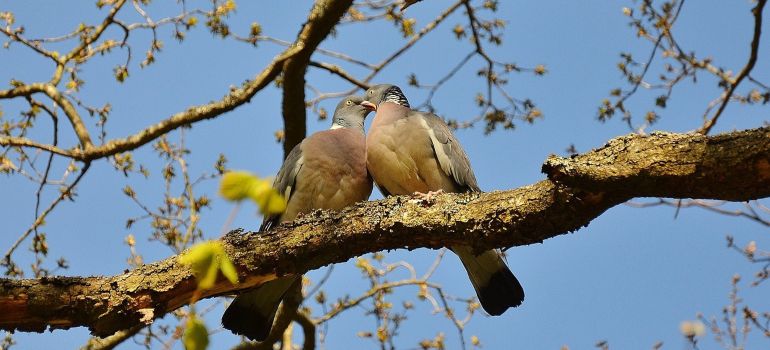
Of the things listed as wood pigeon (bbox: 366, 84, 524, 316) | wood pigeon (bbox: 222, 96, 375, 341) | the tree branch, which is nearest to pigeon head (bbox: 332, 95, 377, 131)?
the tree branch

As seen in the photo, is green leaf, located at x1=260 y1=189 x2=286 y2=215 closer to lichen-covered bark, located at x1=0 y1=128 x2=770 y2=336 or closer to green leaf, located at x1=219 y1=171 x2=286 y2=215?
green leaf, located at x1=219 y1=171 x2=286 y2=215

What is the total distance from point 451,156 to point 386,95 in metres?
1.02

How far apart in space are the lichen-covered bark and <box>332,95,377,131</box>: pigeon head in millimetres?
2122

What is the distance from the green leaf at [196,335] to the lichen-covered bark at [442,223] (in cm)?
179

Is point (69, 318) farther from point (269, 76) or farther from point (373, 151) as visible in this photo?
point (269, 76)

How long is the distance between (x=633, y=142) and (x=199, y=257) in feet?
6.41

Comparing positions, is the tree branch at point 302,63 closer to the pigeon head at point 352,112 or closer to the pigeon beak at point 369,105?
the pigeon head at point 352,112

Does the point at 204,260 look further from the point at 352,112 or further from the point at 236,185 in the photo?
the point at 352,112

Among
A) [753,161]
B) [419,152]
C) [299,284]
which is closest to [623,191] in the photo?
[753,161]

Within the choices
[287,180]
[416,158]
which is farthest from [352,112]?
[416,158]

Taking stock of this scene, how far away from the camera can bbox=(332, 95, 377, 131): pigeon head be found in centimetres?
545

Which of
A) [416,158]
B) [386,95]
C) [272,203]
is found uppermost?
[386,95]

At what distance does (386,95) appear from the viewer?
543 centimetres

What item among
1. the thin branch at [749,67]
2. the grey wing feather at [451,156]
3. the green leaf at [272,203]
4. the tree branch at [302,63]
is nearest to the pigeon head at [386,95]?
the tree branch at [302,63]
